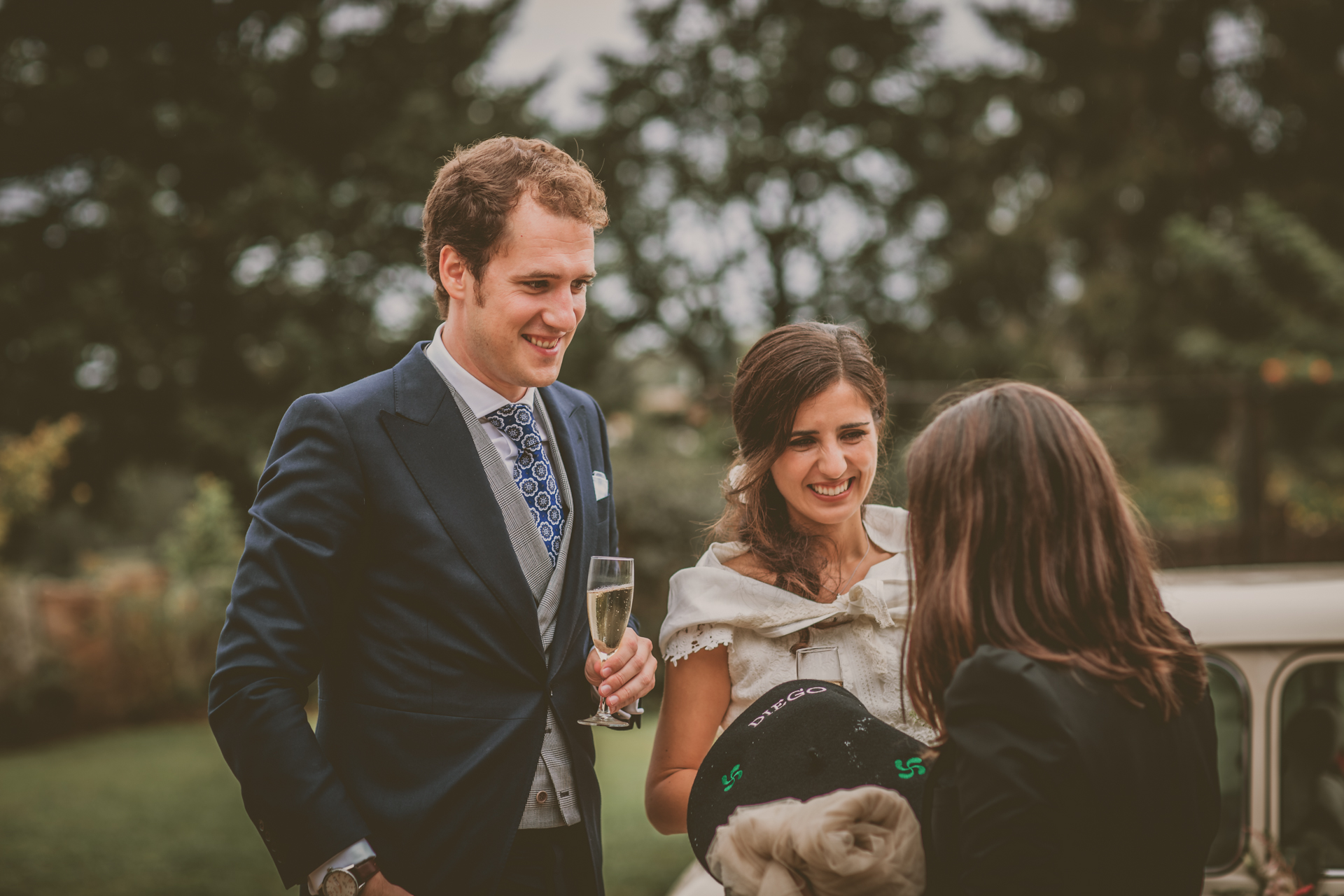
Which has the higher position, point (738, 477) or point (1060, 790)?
point (738, 477)

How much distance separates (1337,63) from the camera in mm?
18609

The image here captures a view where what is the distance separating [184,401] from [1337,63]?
20.8 m

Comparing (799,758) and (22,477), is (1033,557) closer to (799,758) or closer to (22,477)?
(799,758)

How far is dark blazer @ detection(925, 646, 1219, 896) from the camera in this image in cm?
148

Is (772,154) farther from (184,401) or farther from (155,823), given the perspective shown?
(155,823)

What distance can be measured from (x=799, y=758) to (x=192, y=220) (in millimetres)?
15830

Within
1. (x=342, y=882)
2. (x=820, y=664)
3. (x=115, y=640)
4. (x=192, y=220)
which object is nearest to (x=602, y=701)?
(x=820, y=664)

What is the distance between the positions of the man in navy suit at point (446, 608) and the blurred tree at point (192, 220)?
43.7 feet

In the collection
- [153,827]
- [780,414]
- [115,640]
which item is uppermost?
[780,414]

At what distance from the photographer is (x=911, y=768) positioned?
5.98 ft

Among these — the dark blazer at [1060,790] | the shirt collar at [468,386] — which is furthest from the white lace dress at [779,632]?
the dark blazer at [1060,790]

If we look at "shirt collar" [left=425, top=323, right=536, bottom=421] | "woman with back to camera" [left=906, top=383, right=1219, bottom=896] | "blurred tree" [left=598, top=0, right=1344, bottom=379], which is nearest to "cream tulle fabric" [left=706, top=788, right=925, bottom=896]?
"woman with back to camera" [left=906, top=383, right=1219, bottom=896]

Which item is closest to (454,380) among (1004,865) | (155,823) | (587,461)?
(587,461)

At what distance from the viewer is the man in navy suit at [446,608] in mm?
2021
